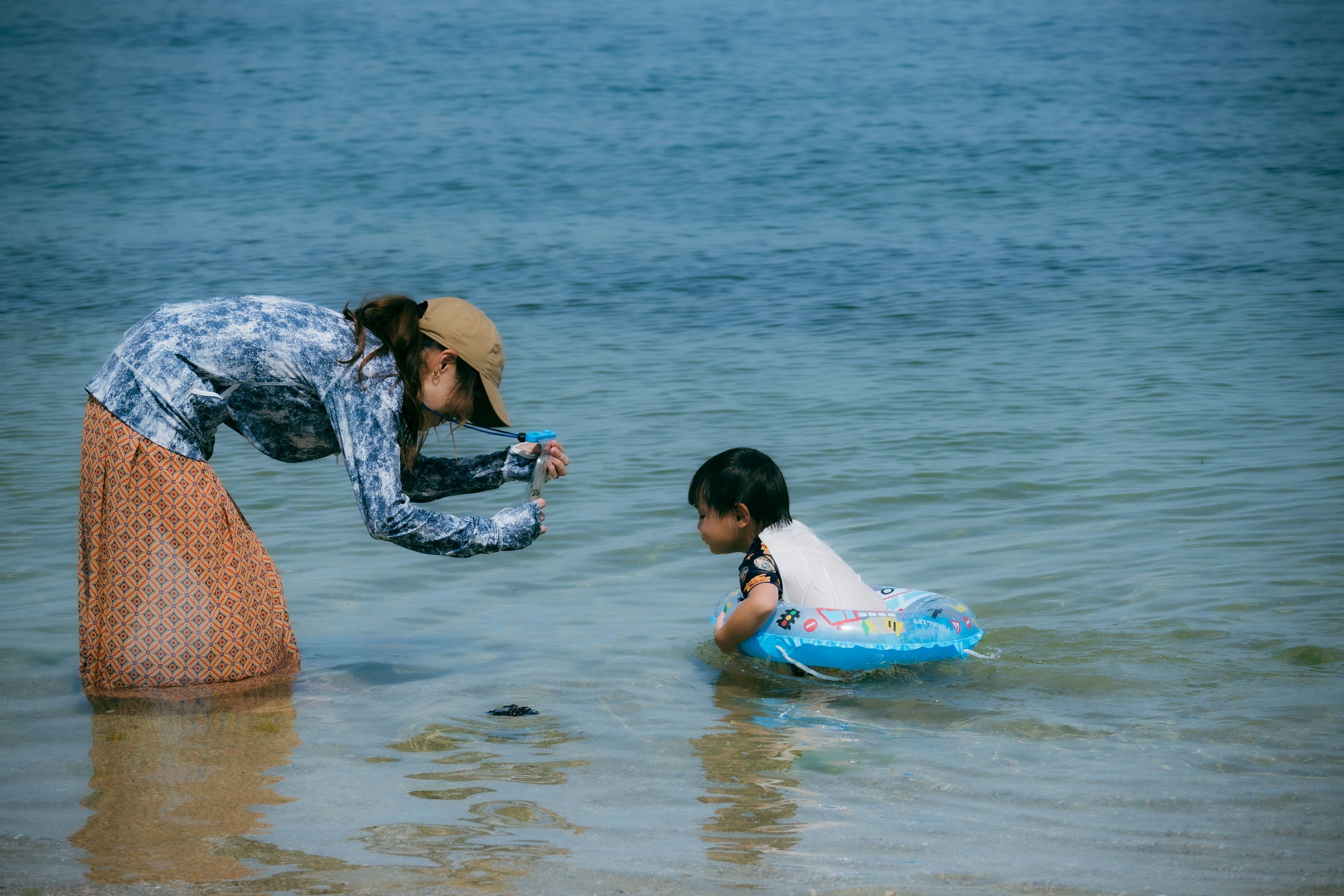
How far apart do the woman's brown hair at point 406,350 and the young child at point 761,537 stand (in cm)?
145

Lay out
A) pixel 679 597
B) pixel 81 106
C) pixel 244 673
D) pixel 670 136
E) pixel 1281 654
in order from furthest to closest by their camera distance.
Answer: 1. pixel 81 106
2. pixel 670 136
3. pixel 679 597
4. pixel 1281 654
5. pixel 244 673

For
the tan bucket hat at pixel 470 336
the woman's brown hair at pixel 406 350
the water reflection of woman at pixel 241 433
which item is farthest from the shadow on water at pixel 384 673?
the tan bucket hat at pixel 470 336

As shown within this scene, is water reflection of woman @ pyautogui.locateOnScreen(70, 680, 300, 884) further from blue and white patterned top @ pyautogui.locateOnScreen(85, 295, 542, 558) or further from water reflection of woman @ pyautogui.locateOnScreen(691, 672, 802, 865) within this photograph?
water reflection of woman @ pyautogui.locateOnScreen(691, 672, 802, 865)

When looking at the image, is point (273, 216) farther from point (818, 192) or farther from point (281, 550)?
point (281, 550)

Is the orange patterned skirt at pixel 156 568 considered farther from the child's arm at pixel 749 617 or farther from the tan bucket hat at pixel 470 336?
the child's arm at pixel 749 617

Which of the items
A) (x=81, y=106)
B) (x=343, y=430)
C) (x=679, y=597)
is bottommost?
(x=679, y=597)

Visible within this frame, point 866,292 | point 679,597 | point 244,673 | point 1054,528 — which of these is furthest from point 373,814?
point 866,292

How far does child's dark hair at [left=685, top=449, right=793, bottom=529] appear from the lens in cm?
501

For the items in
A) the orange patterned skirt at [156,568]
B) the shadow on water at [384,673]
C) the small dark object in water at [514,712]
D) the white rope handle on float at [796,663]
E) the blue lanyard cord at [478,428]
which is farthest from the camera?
the white rope handle on float at [796,663]

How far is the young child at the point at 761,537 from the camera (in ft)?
16.4

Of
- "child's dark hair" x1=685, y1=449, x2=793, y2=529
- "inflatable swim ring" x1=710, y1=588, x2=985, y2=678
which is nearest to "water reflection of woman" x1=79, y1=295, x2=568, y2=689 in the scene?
"child's dark hair" x1=685, y1=449, x2=793, y2=529

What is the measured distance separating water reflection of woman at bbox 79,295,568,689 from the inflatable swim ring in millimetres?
1231

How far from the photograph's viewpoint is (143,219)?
22.9 metres

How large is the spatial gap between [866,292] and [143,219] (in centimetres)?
1365
